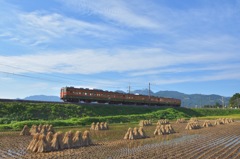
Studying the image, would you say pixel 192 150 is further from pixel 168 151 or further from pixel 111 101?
pixel 111 101

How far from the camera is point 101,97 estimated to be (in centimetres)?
4894

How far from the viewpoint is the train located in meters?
44.7

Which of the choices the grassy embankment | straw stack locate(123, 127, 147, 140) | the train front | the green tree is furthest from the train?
the green tree

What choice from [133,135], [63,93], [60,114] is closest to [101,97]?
[63,93]

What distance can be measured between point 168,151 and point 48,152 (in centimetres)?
595

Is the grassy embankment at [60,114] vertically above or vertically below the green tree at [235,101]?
below

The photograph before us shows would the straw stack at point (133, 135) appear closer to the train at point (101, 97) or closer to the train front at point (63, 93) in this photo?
the train at point (101, 97)

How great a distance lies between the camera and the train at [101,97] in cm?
4472

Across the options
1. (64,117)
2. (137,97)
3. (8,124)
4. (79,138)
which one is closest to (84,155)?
(79,138)

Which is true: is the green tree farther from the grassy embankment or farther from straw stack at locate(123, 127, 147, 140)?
straw stack at locate(123, 127, 147, 140)

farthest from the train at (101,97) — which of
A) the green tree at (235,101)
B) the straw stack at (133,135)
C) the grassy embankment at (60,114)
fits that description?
the green tree at (235,101)

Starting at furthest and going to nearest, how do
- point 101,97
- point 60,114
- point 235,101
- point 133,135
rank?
point 235,101 → point 101,97 → point 60,114 → point 133,135

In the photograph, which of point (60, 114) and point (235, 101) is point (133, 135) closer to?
point (60, 114)

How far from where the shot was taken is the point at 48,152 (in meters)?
15.5
